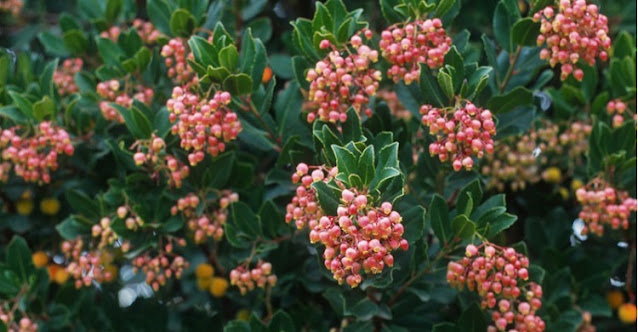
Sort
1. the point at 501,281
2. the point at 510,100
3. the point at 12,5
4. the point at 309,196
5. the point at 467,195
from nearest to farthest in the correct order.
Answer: the point at 309,196, the point at 501,281, the point at 467,195, the point at 510,100, the point at 12,5

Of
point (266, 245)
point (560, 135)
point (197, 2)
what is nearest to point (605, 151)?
point (560, 135)

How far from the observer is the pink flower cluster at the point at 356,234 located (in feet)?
5.39

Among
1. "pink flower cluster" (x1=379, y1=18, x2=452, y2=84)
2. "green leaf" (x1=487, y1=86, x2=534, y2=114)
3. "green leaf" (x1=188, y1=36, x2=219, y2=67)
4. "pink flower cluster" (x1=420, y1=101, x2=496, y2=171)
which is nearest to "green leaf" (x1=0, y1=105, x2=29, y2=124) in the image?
"green leaf" (x1=188, y1=36, x2=219, y2=67)

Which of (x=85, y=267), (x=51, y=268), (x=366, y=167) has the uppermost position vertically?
(x=366, y=167)

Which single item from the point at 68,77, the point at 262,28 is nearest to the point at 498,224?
the point at 262,28

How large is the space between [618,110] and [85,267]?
1539 millimetres

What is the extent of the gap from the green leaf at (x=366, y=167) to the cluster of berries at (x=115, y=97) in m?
0.91

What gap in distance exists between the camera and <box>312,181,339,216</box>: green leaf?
5.70ft

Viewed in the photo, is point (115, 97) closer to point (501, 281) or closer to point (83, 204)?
point (83, 204)

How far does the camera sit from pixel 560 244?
2.77 meters

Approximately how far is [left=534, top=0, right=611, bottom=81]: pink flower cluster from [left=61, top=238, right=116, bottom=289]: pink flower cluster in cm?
133

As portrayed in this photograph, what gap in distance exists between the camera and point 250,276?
88.2 inches

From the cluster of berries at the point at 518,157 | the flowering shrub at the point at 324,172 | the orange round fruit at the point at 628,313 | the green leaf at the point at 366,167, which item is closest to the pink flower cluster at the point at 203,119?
the flowering shrub at the point at 324,172

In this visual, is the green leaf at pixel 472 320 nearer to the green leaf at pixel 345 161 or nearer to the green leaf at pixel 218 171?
the green leaf at pixel 345 161
